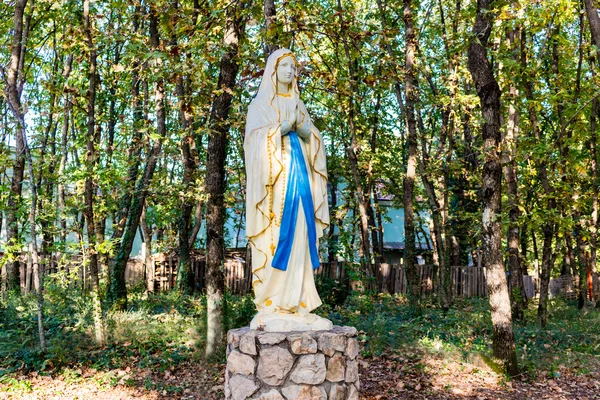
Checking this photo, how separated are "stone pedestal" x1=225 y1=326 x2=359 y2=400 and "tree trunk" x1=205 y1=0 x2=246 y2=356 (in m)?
3.71

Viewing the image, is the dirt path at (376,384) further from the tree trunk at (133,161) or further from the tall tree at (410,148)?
the tall tree at (410,148)

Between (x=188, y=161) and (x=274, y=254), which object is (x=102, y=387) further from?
(x=188, y=161)

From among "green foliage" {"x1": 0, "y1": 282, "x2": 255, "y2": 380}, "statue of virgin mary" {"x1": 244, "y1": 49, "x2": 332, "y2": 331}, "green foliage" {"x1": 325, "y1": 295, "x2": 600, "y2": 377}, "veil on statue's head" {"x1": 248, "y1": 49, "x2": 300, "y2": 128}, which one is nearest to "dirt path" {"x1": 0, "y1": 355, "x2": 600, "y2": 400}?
"green foliage" {"x1": 0, "y1": 282, "x2": 255, "y2": 380}

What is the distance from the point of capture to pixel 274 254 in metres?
5.52

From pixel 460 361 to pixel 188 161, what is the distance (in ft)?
23.8

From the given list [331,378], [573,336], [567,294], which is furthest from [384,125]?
[331,378]

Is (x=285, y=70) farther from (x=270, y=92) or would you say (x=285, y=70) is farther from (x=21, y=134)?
(x=21, y=134)

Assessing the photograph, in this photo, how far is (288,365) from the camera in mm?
5086

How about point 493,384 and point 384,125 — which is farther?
point 384,125

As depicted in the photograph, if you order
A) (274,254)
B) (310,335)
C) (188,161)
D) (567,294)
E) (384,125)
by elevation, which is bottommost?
(567,294)

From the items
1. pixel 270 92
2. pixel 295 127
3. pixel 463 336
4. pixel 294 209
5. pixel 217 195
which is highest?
pixel 270 92

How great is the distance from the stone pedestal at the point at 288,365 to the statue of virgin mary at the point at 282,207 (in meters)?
0.21

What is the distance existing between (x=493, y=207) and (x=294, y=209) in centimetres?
Answer: 390

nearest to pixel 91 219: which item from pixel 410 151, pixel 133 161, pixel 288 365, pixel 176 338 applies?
pixel 176 338
